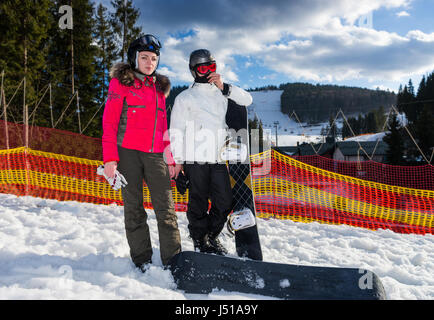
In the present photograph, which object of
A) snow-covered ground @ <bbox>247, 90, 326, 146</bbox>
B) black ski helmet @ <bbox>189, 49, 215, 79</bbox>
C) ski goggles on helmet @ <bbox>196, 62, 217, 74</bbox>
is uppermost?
snow-covered ground @ <bbox>247, 90, 326, 146</bbox>

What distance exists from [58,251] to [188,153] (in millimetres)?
1582

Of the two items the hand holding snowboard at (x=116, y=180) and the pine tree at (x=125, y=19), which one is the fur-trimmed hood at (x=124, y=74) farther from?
the pine tree at (x=125, y=19)

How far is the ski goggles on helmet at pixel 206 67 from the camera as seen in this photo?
2828 mm

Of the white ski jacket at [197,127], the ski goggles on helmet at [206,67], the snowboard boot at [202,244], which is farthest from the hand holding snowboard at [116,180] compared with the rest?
the ski goggles on helmet at [206,67]

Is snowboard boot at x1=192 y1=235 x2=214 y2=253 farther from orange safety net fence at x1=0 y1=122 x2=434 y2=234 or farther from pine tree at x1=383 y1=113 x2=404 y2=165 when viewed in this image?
pine tree at x1=383 y1=113 x2=404 y2=165

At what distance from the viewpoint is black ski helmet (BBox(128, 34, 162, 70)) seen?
8.36ft

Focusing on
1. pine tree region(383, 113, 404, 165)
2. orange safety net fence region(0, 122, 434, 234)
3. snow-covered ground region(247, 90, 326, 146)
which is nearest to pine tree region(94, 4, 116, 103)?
orange safety net fence region(0, 122, 434, 234)

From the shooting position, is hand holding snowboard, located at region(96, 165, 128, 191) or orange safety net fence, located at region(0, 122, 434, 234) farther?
orange safety net fence, located at region(0, 122, 434, 234)

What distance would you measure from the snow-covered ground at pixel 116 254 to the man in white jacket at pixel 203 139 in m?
0.66

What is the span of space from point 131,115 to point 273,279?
180cm

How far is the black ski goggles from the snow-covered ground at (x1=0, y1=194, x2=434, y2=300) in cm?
193

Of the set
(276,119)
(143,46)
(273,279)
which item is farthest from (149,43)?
(276,119)

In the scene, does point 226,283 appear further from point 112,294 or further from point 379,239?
point 379,239
